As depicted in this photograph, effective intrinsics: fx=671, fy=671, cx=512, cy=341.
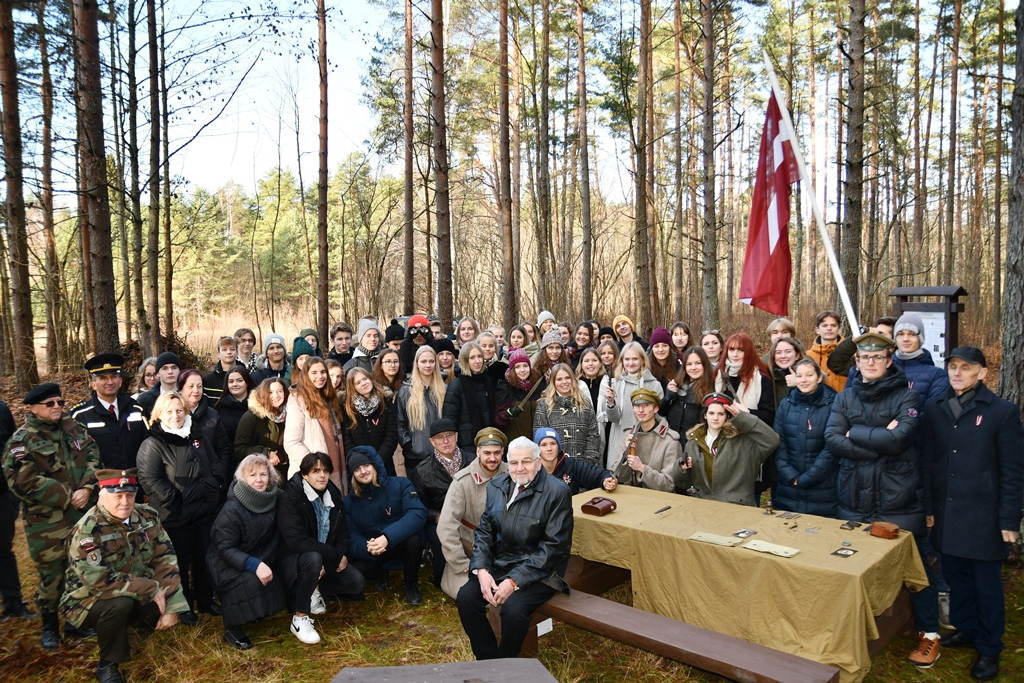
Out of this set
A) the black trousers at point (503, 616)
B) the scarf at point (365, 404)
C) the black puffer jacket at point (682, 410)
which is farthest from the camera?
the scarf at point (365, 404)

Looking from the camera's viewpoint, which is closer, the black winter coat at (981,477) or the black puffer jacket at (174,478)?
the black winter coat at (981,477)

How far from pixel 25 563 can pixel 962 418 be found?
7443 mm

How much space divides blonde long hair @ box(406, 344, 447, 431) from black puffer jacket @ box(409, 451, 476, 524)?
1.64 ft

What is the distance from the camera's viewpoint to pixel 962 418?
389cm

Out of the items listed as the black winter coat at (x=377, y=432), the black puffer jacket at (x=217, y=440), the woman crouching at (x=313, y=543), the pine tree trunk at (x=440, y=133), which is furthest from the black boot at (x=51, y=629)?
the pine tree trunk at (x=440, y=133)

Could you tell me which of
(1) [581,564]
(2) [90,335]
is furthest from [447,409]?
(2) [90,335]

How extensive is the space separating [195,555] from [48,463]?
116cm

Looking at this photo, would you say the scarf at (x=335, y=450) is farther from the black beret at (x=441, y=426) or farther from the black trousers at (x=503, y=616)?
the black trousers at (x=503, y=616)

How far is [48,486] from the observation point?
14.1 ft

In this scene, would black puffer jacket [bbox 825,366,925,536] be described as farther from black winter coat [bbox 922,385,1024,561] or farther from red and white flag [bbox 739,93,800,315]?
red and white flag [bbox 739,93,800,315]

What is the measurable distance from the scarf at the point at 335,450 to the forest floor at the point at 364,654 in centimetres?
101

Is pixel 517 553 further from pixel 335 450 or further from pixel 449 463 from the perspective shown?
pixel 335 450

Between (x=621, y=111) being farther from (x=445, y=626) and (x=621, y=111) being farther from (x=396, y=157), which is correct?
(x=445, y=626)

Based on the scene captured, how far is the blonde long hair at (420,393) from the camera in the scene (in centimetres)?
591
